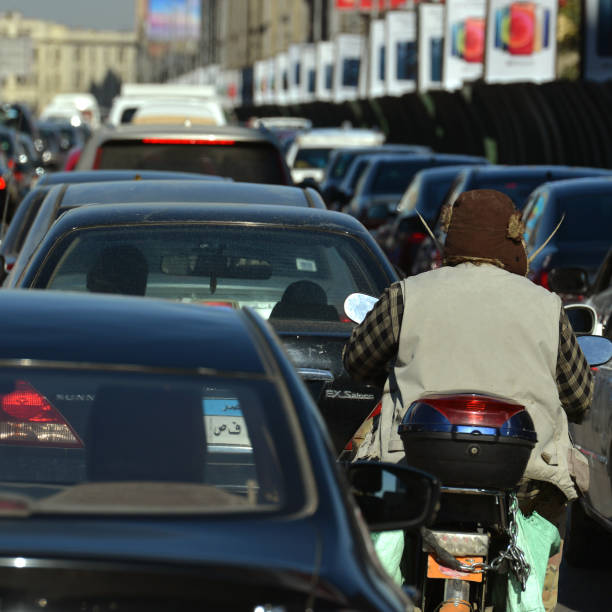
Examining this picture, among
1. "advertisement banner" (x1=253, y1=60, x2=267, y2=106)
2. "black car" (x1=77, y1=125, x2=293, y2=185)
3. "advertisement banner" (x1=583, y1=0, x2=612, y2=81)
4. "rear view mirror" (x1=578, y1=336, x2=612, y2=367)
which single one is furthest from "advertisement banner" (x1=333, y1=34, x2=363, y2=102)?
"rear view mirror" (x1=578, y1=336, x2=612, y2=367)

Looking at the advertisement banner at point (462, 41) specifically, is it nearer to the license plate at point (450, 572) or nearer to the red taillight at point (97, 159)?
the red taillight at point (97, 159)

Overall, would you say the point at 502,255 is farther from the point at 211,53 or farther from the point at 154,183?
the point at 211,53

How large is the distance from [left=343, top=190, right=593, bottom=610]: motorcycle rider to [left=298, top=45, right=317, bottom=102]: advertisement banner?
68.9 metres

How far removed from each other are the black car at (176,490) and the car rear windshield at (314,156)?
32.5 m

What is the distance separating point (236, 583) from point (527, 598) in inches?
75.0

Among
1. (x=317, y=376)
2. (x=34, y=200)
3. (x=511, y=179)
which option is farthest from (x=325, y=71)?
(x=317, y=376)

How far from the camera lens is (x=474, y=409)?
15.4ft

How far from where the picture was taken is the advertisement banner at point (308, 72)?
244ft

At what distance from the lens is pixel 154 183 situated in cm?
838

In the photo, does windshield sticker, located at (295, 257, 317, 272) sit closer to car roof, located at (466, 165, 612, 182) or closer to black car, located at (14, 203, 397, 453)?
black car, located at (14, 203, 397, 453)

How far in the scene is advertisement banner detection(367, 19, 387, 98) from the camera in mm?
54531

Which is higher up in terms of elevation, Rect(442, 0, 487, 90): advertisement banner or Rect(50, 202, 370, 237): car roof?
Rect(50, 202, 370, 237): car roof

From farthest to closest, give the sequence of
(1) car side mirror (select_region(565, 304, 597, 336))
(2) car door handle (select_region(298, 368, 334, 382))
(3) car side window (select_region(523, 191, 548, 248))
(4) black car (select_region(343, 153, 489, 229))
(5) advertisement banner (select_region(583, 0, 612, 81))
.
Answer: (5) advertisement banner (select_region(583, 0, 612, 81)), (4) black car (select_region(343, 153, 489, 229)), (3) car side window (select_region(523, 191, 548, 248)), (1) car side mirror (select_region(565, 304, 597, 336)), (2) car door handle (select_region(298, 368, 334, 382))

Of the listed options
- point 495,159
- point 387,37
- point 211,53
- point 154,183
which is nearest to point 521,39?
point 495,159
